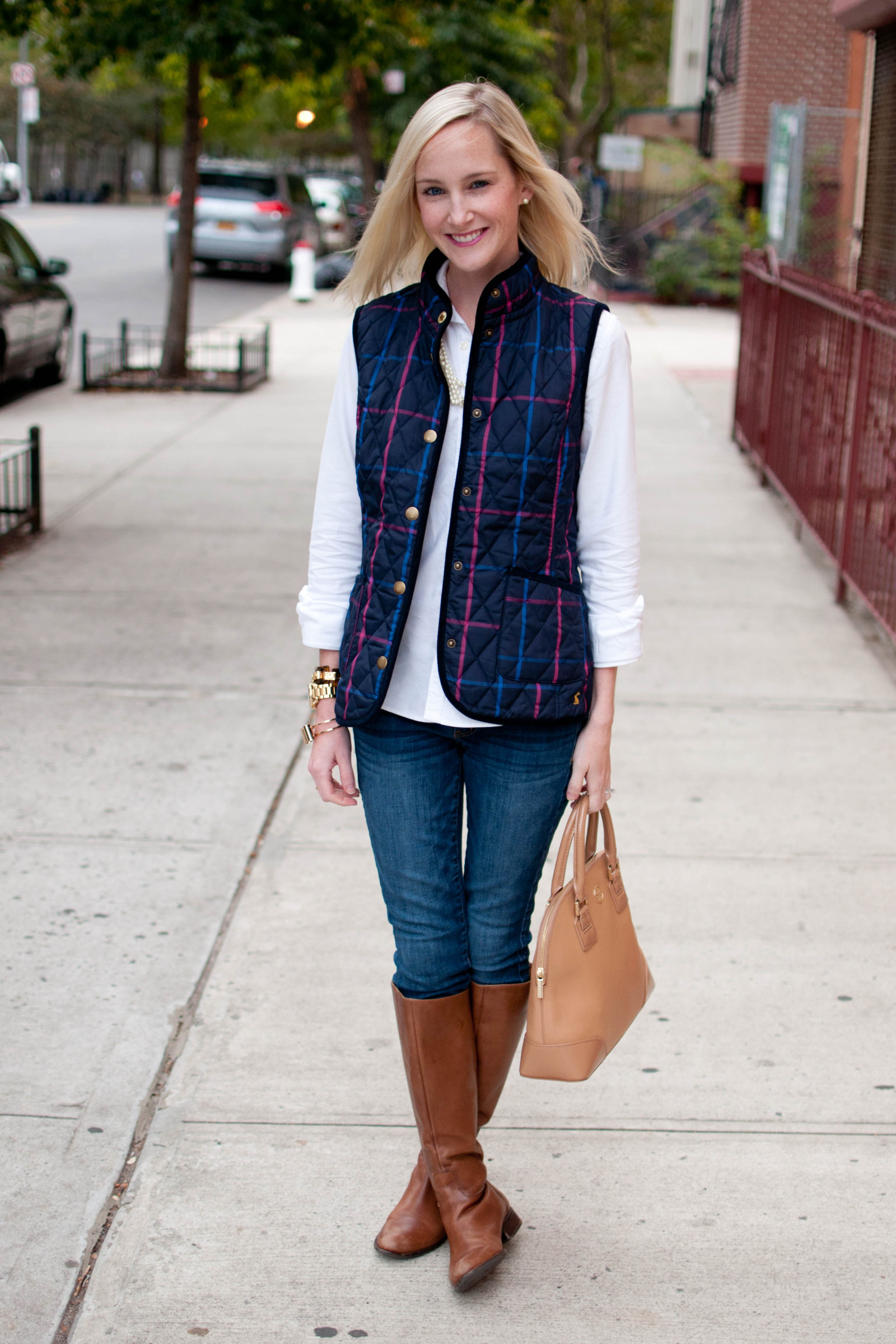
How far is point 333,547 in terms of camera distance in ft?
8.27

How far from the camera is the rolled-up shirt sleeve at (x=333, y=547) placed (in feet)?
8.14

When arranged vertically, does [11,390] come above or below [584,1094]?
above

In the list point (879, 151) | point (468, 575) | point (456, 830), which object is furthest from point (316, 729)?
point (879, 151)

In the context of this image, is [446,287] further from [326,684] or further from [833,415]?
[833,415]

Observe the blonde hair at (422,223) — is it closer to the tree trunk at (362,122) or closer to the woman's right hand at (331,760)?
the woman's right hand at (331,760)

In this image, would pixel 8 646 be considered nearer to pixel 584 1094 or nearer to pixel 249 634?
pixel 249 634

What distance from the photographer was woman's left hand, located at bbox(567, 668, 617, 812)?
8.04 ft

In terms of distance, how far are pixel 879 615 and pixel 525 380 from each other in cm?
444

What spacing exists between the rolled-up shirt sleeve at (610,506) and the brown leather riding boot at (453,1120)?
667 mm

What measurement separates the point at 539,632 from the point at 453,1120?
0.87 m

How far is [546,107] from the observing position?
3562 cm

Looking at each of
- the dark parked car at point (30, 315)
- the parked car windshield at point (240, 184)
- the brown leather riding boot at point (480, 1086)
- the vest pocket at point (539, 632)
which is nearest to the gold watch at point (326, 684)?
the vest pocket at point (539, 632)

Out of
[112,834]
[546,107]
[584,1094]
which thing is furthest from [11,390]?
[546,107]

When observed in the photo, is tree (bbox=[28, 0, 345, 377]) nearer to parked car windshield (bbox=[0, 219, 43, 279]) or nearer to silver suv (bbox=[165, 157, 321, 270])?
parked car windshield (bbox=[0, 219, 43, 279])
